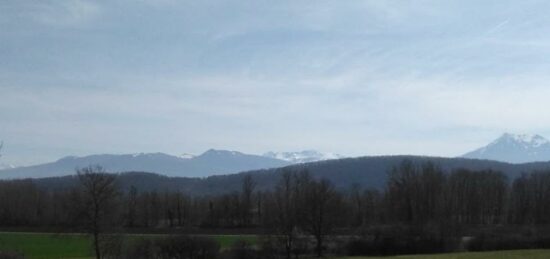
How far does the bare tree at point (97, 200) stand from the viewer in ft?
185

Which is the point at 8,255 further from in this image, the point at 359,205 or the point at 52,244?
the point at 359,205

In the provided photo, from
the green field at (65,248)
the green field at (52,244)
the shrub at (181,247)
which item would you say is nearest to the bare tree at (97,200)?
the shrub at (181,247)

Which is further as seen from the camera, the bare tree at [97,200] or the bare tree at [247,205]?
the bare tree at [247,205]

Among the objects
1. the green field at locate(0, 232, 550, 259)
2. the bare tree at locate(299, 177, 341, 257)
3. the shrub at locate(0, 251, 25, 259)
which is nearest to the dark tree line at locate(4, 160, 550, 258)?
the bare tree at locate(299, 177, 341, 257)

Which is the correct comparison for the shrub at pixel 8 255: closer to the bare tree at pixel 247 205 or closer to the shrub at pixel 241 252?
the shrub at pixel 241 252

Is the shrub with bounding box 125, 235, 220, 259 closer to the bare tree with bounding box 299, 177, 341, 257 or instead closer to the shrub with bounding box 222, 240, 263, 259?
the shrub with bounding box 222, 240, 263, 259

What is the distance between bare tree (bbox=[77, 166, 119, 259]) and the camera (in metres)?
56.3

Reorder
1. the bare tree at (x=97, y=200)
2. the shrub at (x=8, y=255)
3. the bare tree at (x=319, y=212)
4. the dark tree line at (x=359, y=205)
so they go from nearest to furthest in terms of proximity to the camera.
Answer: the shrub at (x=8, y=255) → the bare tree at (x=97, y=200) → the bare tree at (x=319, y=212) → the dark tree line at (x=359, y=205)

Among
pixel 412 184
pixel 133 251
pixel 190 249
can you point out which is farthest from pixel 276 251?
pixel 412 184

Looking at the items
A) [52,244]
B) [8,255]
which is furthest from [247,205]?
[8,255]

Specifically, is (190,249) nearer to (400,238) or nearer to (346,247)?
(346,247)

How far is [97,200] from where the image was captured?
187 ft

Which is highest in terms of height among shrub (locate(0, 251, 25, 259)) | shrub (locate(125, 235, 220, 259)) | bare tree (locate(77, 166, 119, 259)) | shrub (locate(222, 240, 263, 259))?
bare tree (locate(77, 166, 119, 259))

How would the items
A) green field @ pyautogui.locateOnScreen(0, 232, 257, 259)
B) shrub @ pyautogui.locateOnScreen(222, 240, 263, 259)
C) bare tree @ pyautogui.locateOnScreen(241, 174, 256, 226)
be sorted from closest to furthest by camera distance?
shrub @ pyautogui.locateOnScreen(222, 240, 263, 259), green field @ pyautogui.locateOnScreen(0, 232, 257, 259), bare tree @ pyautogui.locateOnScreen(241, 174, 256, 226)
